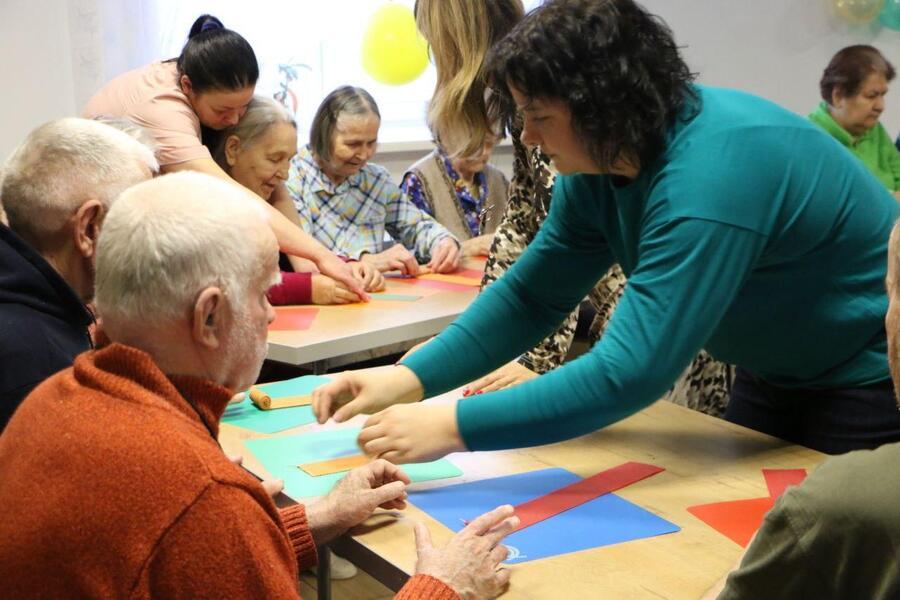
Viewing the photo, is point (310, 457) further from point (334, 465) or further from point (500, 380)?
point (500, 380)

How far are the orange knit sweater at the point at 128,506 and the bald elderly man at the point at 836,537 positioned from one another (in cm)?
50

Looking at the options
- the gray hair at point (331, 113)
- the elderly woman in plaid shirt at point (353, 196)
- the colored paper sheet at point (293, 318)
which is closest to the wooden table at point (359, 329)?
the colored paper sheet at point (293, 318)

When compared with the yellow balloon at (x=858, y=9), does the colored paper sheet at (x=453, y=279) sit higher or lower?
lower

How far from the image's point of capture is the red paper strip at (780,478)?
60.2 inches

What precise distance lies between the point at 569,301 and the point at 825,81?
4.37 m

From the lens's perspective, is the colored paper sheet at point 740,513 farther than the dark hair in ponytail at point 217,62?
No

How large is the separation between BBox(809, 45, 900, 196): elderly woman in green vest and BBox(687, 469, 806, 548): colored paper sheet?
431 centimetres

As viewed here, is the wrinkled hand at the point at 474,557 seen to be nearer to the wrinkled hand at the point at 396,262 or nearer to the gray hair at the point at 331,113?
the wrinkled hand at the point at 396,262

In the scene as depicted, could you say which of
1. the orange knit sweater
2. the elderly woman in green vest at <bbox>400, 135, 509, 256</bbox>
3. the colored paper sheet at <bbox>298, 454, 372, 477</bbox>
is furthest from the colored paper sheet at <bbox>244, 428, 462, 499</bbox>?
the elderly woman in green vest at <bbox>400, 135, 509, 256</bbox>

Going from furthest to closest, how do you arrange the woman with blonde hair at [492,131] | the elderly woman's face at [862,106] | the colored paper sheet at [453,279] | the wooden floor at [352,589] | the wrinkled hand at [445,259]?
the elderly woman's face at [862,106] < the wrinkled hand at [445,259] < the colored paper sheet at [453,279] < the wooden floor at [352,589] < the woman with blonde hair at [492,131]

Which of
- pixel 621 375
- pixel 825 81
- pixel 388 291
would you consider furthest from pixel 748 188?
pixel 825 81

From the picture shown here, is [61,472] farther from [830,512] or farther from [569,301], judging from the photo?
[569,301]

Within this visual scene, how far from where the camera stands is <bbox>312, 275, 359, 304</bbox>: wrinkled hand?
304cm

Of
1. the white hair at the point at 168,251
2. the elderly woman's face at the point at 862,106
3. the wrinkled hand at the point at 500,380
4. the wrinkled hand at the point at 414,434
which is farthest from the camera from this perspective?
the elderly woman's face at the point at 862,106
